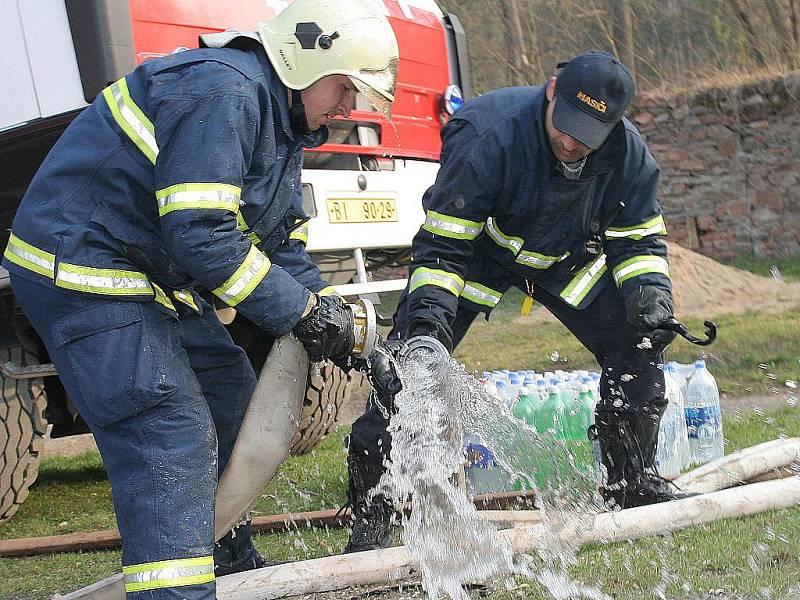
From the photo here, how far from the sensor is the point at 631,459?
14.5ft

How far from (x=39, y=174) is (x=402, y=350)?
1319 millimetres

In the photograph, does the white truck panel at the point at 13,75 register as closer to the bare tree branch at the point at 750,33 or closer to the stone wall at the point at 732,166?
the stone wall at the point at 732,166

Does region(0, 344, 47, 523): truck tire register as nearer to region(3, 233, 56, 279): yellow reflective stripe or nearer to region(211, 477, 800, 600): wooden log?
region(211, 477, 800, 600): wooden log

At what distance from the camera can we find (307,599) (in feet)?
11.6

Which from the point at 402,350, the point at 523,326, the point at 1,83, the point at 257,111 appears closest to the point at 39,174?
the point at 257,111

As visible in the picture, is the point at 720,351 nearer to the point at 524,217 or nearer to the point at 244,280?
the point at 524,217

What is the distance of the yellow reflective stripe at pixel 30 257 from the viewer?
113 inches

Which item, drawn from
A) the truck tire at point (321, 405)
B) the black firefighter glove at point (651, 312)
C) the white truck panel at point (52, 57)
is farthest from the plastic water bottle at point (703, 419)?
the white truck panel at point (52, 57)

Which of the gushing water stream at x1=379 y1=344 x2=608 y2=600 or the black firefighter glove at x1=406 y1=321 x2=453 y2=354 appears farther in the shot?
the black firefighter glove at x1=406 y1=321 x2=453 y2=354

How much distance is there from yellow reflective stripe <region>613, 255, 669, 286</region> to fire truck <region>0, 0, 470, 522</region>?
1.16m

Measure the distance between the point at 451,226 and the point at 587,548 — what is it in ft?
4.26

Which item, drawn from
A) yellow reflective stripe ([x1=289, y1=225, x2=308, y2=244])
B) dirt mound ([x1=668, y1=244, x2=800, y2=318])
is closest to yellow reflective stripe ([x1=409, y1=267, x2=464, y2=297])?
yellow reflective stripe ([x1=289, y1=225, x2=308, y2=244])

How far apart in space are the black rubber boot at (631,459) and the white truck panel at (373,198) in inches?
64.5

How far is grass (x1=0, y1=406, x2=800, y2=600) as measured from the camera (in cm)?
344
